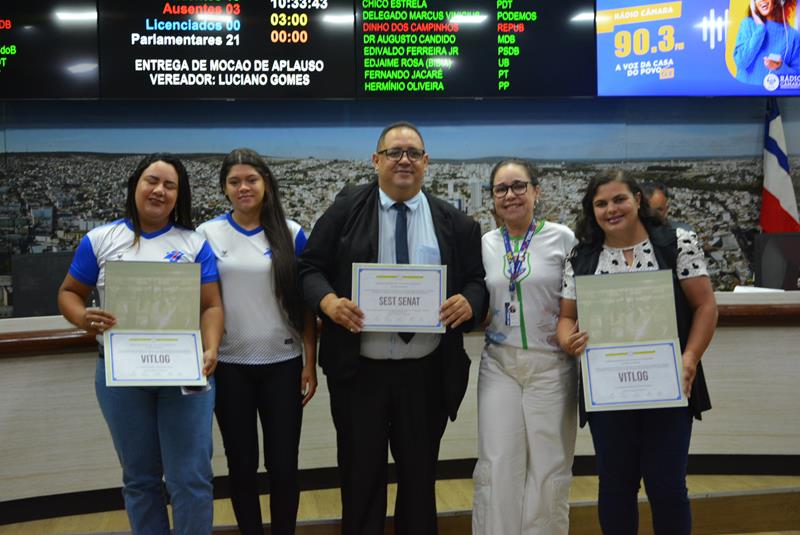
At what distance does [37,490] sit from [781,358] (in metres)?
3.33

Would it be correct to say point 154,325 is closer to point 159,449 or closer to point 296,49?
point 159,449

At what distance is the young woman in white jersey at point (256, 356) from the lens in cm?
214

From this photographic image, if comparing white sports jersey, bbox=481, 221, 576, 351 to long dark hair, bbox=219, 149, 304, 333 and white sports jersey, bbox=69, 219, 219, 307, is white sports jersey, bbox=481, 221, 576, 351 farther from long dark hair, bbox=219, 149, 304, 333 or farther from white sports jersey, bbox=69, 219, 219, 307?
white sports jersey, bbox=69, 219, 219, 307

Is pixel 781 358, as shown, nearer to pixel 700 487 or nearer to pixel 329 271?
pixel 700 487

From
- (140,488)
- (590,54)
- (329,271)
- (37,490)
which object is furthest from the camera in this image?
(590,54)

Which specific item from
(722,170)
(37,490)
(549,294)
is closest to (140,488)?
(37,490)

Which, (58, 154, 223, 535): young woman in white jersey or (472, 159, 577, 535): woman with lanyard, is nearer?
(58, 154, 223, 535): young woman in white jersey

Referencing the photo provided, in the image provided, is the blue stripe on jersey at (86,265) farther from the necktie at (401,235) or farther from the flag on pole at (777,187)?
the flag on pole at (777,187)

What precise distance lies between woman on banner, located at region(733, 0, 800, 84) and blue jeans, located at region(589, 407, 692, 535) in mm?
3376

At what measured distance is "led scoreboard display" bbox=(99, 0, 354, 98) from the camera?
12.9ft

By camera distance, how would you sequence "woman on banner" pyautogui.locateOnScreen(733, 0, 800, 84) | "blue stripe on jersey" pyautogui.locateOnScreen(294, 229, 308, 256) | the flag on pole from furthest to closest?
the flag on pole
"woman on banner" pyautogui.locateOnScreen(733, 0, 800, 84)
"blue stripe on jersey" pyautogui.locateOnScreen(294, 229, 308, 256)

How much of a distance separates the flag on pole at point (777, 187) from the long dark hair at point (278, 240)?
4.01 m

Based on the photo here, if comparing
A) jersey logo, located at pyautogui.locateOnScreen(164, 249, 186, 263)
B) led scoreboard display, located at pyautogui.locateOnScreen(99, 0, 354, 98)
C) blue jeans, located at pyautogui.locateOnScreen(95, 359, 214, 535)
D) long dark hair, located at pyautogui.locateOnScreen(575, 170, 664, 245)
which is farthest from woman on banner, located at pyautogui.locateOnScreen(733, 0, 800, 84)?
blue jeans, located at pyautogui.locateOnScreen(95, 359, 214, 535)

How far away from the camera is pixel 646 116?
15.7 feet
